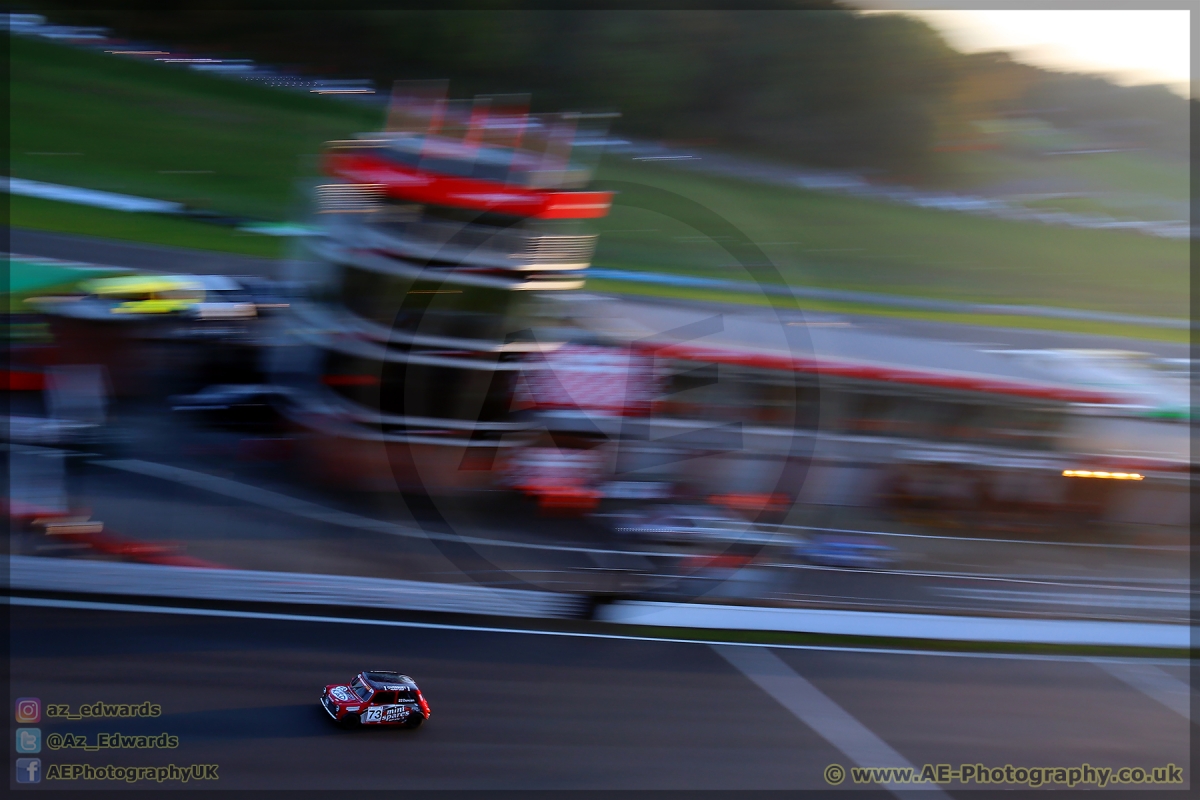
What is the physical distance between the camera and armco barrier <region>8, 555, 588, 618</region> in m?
3.96

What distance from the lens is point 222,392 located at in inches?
232

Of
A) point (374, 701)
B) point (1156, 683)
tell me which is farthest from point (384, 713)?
point (1156, 683)

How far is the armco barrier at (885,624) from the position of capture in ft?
14.8

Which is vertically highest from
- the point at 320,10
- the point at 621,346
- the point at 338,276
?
→ the point at 320,10

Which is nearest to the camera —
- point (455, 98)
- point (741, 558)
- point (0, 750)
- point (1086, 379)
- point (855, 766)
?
point (0, 750)

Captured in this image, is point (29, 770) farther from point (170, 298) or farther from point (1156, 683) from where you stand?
point (1156, 683)

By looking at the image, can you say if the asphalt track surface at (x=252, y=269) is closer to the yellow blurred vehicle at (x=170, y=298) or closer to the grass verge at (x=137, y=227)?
the grass verge at (x=137, y=227)

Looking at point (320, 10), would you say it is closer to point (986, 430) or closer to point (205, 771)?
point (986, 430)

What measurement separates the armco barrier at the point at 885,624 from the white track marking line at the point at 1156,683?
25 cm

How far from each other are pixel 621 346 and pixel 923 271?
10.7 meters

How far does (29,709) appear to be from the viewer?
3.25 m

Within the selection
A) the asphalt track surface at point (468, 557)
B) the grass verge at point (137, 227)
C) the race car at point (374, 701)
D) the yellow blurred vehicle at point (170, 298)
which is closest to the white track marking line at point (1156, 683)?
the asphalt track surface at point (468, 557)

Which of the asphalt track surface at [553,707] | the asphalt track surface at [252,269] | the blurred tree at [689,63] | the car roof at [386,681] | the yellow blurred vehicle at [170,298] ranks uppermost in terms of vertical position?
the blurred tree at [689,63]

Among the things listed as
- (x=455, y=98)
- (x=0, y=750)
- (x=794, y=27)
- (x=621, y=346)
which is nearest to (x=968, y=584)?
(x=621, y=346)
